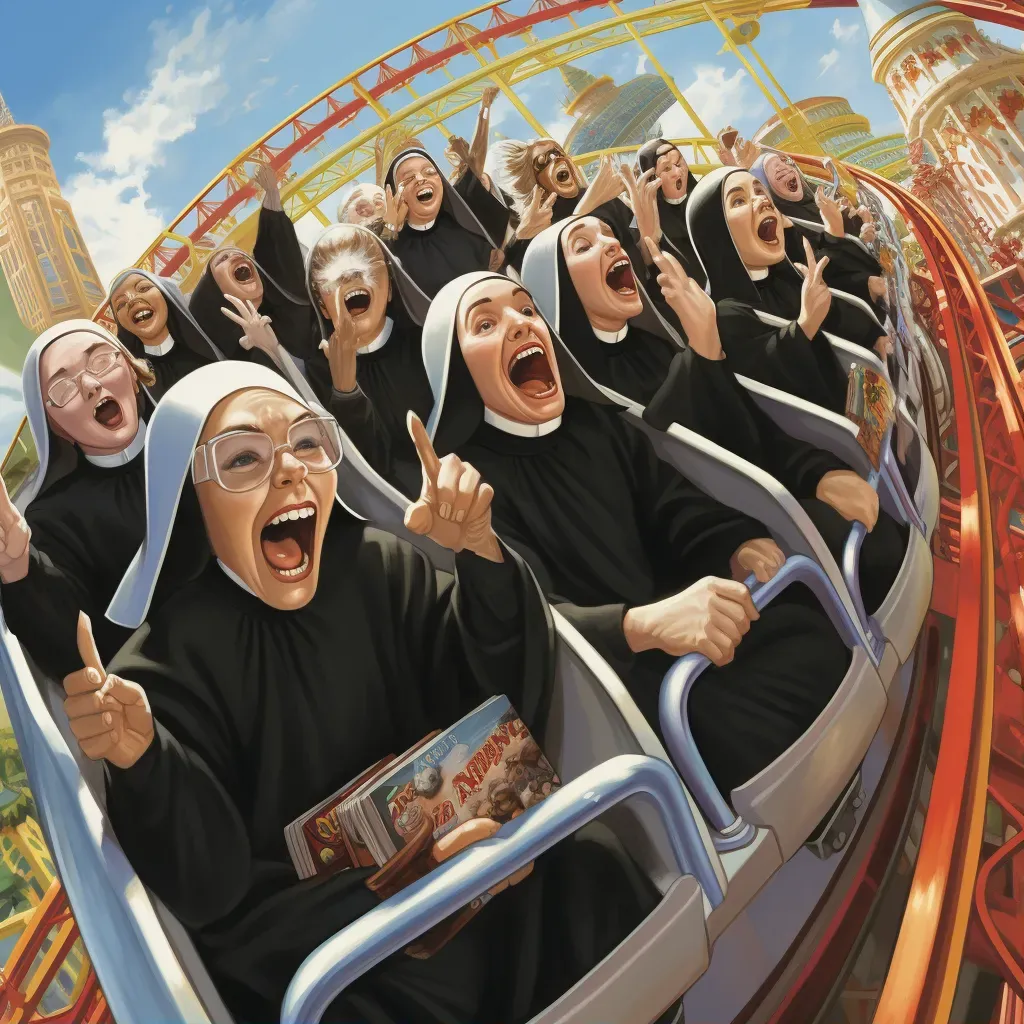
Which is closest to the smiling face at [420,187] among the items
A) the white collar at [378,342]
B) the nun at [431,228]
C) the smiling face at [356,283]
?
the nun at [431,228]

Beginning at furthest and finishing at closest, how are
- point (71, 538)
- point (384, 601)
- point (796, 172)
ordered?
point (796, 172) → point (71, 538) → point (384, 601)

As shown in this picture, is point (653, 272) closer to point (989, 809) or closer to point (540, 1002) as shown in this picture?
point (989, 809)

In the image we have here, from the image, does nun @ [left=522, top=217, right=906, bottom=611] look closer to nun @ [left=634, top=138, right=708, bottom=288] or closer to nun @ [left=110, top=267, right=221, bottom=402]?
nun @ [left=634, top=138, right=708, bottom=288]

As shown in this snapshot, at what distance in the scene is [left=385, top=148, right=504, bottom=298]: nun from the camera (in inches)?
97.1

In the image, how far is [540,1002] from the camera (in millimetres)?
1134

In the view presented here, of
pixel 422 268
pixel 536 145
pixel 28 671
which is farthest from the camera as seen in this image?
pixel 536 145

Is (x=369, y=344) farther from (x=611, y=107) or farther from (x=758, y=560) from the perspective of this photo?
(x=611, y=107)

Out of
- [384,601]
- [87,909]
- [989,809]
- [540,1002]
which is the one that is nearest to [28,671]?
[87,909]

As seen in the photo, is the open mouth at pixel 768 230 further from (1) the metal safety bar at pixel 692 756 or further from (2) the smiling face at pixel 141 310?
(2) the smiling face at pixel 141 310

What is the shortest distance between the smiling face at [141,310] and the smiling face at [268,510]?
0.86m

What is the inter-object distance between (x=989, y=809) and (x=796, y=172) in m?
2.68

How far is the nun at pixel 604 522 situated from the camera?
1.52 metres

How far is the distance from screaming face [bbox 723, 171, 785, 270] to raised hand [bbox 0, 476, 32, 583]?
2230 millimetres

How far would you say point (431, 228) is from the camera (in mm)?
2545
